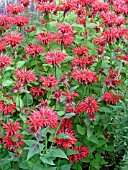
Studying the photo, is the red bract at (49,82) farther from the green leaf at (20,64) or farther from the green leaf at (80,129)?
the green leaf at (80,129)

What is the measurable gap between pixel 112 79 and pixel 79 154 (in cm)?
52

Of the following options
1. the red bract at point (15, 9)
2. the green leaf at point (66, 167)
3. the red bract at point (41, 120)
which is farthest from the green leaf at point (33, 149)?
the red bract at point (15, 9)

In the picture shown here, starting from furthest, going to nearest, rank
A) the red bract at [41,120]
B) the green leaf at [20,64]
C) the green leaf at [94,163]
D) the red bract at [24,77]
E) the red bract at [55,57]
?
the green leaf at [94,163]
the green leaf at [20,64]
the red bract at [55,57]
the red bract at [24,77]
the red bract at [41,120]

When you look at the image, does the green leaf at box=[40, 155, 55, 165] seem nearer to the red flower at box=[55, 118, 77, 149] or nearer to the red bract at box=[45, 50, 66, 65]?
the red flower at box=[55, 118, 77, 149]

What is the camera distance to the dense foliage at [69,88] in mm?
2480

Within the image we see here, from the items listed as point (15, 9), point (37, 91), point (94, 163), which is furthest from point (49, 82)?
point (15, 9)

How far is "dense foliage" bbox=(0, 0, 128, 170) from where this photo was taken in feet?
8.14

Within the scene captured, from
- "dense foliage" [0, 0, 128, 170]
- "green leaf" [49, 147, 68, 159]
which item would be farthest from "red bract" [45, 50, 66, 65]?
"green leaf" [49, 147, 68, 159]

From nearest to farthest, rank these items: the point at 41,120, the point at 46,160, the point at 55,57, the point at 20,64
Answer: the point at 41,120 < the point at 46,160 < the point at 55,57 < the point at 20,64

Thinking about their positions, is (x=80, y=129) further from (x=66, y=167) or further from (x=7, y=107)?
(x=7, y=107)

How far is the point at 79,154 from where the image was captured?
8.66 feet

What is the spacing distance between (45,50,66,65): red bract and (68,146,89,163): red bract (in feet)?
1.79

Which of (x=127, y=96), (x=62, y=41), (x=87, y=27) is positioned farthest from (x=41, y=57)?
(x=127, y=96)

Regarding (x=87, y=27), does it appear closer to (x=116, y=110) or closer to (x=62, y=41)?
(x=62, y=41)
